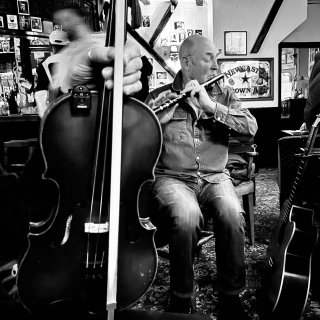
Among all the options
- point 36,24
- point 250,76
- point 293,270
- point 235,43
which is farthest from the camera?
point 250,76

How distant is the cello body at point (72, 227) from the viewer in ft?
3.60

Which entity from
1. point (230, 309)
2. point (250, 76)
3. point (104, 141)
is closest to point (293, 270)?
point (230, 309)

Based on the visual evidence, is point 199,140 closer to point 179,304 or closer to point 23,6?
point 179,304

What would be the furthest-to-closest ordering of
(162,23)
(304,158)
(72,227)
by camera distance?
(162,23) < (304,158) < (72,227)

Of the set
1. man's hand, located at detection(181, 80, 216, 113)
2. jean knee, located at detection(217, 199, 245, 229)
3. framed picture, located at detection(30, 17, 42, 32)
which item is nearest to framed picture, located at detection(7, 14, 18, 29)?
framed picture, located at detection(30, 17, 42, 32)

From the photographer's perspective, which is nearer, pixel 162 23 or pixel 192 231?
pixel 192 231

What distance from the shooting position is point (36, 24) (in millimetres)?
3432

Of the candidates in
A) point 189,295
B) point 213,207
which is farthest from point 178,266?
point 213,207

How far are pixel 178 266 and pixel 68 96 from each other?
831 millimetres

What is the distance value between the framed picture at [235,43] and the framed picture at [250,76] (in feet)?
0.41

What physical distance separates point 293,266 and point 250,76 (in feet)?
15.6

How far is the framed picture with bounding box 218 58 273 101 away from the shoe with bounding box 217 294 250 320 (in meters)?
4.62

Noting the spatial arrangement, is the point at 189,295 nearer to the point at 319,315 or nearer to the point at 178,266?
the point at 178,266

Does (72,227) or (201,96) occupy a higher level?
(201,96)
